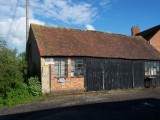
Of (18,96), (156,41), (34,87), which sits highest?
(156,41)

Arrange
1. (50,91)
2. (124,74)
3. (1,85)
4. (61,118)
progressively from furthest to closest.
Result: (124,74)
(50,91)
(1,85)
(61,118)

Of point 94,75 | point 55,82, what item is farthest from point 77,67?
point 55,82

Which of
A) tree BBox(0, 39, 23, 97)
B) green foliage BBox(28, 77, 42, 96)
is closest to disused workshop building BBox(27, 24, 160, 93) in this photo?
green foliage BBox(28, 77, 42, 96)

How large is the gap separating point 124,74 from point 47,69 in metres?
8.55

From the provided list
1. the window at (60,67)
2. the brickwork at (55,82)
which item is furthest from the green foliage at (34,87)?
the window at (60,67)

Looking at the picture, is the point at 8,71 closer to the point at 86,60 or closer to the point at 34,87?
the point at 34,87

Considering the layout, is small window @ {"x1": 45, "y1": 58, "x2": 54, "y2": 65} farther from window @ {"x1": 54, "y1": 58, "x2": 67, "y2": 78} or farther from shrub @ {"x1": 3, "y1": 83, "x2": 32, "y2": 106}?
shrub @ {"x1": 3, "y1": 83, "x2": 32, "y2": 106}

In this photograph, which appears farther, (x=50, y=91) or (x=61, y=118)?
(x=50, y=91)

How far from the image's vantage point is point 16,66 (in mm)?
21109

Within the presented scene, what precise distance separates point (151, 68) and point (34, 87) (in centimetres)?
1414

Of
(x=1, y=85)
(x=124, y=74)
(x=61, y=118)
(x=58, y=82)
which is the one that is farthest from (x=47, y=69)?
(x=61, y=118)

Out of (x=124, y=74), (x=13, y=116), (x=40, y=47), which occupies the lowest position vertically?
(x=13, y=116)

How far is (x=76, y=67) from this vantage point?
24297mm

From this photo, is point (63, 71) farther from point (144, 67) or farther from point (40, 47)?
point (144, 67)
